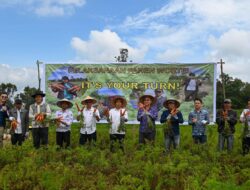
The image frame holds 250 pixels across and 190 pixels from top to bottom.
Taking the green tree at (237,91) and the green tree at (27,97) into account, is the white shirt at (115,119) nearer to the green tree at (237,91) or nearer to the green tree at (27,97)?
the green tree at (27,97)

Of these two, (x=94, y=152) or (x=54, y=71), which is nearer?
(x=94, y=152)

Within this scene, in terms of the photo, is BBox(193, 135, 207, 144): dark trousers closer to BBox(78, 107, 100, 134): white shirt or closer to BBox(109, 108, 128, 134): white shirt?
Answer: BBox(109, 108, 128, 134): white shirt

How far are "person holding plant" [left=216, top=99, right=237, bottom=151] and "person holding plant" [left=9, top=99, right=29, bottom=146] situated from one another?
439cm

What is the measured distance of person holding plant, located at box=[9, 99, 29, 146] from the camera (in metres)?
10.2

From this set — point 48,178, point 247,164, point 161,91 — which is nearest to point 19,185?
point 48,178

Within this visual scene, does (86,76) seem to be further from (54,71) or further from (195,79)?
(195,79)

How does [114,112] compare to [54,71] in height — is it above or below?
below

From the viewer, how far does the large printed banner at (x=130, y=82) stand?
16688mm

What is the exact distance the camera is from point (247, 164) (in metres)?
7.73

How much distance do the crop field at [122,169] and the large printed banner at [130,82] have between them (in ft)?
25.2

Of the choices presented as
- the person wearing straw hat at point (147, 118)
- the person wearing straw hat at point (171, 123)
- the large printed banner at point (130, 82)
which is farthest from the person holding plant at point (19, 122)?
the large printed banner at point (130, 82)

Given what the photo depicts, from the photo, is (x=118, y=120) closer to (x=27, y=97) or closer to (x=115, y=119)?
(x=115, y=119)

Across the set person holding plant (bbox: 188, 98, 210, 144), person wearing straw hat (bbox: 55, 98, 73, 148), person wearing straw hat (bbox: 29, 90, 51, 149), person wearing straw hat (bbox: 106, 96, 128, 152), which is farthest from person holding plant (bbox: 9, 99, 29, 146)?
person holding plant (bbox: 188, 98, 210, 144)

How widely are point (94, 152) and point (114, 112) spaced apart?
1.78 metres
